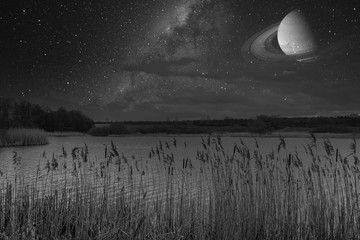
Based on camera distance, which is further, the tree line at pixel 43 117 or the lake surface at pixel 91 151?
the tree line at pixel 43 117

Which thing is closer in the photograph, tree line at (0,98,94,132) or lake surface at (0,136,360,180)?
lake surface at (0,136,360,180)

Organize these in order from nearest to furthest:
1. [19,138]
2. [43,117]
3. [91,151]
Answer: [19,138] < [91,151] < [43,117]

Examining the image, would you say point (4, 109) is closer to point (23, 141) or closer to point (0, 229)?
point (23, 141)

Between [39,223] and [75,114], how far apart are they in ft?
149

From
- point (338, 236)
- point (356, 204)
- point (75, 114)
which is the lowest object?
point (338, 236)

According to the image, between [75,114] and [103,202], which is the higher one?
[75,114]

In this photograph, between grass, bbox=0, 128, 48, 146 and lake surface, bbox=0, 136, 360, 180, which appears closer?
lake surface, bbox=0, 136, 360, 180

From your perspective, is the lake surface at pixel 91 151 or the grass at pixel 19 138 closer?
the lake surface at pixel 91 151

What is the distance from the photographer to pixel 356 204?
669 cm

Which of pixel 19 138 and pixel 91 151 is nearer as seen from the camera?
pixel 19 138

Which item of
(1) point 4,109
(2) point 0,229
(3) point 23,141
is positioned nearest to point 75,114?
(1) point 4,109

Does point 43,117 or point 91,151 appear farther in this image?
point 43,117

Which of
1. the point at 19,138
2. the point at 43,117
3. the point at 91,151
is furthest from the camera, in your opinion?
the point at 43,117

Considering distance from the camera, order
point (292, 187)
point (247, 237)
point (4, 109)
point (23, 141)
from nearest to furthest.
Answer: point (247, 237)
point (292, 187)
point (23, 141)
point (4, 109)
